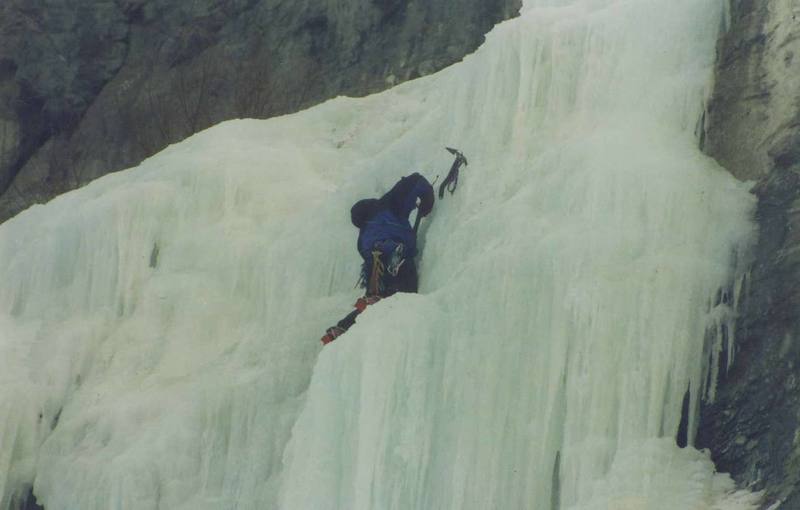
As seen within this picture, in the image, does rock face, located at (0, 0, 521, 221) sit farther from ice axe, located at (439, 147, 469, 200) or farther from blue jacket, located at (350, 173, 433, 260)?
ice axe, located at (439, 147, 469, 200)

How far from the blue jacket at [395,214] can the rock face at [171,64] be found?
3.53 meters

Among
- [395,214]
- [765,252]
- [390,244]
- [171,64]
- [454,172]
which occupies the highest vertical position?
[171,64]

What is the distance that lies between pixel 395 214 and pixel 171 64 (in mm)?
5457

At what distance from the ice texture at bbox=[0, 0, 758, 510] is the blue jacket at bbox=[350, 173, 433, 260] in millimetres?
128

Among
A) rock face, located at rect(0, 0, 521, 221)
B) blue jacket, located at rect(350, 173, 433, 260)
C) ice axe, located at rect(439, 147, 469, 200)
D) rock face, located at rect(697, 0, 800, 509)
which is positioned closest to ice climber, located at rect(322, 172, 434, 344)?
blue jacket, located at rect(350, 173, 433, 260)

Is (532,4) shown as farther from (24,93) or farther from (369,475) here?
(24,93)

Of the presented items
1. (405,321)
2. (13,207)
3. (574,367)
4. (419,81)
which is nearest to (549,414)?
(574,367)

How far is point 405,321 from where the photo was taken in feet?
27.4

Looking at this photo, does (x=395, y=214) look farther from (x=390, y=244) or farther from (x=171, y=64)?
(x=171, y=64)

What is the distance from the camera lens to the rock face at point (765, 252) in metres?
7.46

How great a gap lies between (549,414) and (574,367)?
27 centimetres

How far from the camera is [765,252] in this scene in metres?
7.86

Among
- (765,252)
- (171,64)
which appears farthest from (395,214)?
(171,64)

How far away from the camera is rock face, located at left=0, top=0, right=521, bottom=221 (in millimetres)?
13438
